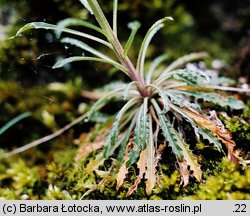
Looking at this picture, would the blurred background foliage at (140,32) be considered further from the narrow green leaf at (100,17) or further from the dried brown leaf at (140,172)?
the dried brown leaf at (140,172)

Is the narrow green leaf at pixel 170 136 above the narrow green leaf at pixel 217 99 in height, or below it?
below

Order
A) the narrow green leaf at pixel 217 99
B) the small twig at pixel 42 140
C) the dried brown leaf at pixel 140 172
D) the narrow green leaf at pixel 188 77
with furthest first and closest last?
the small twig at pixel 42 140 → the narrow green leaf at pixel 217 99 → the narrow green leaf at pixel 188 77 → the dried brown leaf at pixel 140 172

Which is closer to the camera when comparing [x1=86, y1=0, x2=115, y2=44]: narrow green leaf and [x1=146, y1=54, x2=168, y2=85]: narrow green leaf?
[x1=86, y1=0, x2=115, y2=44]: narrow green leaf

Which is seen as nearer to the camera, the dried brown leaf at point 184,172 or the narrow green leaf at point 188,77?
the dried brown leaf at point 184,172

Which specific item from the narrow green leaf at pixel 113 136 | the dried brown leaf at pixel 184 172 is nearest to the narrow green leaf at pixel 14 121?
the narrow green leaf at pixel 113 136

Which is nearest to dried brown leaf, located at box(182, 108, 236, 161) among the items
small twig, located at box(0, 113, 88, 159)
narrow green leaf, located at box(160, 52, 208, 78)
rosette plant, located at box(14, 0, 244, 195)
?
rosette plant, located at box(14, 0, 244, 195)

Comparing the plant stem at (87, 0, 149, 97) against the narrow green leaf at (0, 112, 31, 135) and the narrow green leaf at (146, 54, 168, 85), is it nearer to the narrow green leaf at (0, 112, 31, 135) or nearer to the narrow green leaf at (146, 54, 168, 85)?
the narrow green leaf at (146, 54, 168, 85)
